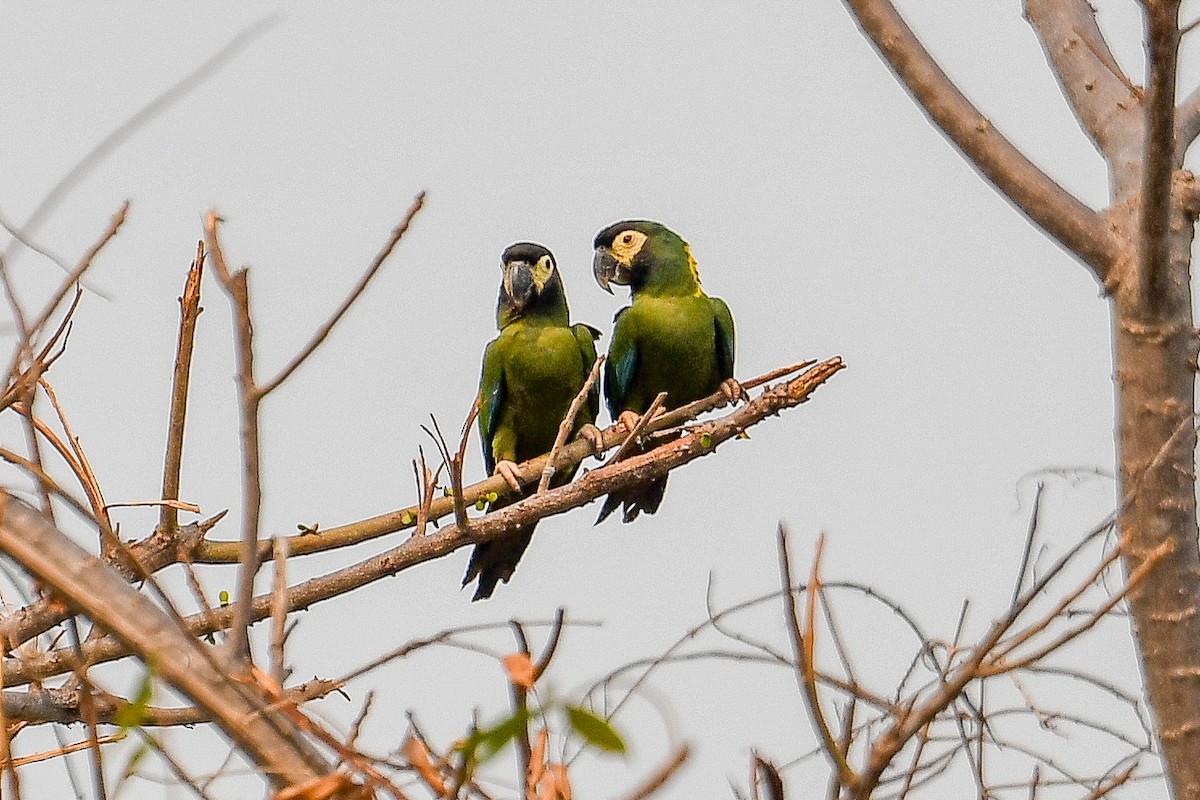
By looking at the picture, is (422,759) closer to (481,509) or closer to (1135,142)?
(1135,142)

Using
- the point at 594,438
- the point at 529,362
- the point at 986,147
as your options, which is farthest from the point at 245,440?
the point at 529,362

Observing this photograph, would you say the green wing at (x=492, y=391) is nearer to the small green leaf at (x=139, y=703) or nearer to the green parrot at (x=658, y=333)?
the green parrot at (x=658, y=333)

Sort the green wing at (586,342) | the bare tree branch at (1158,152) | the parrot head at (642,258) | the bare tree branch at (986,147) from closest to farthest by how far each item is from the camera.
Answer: the bare tree branch at (1158,152) < the bare tree branch at (986,147) < the green wing at (586,342) < the parrot head at (642,258)

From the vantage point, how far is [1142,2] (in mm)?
1632

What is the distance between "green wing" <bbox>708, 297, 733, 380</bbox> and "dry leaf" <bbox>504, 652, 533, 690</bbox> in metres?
3.88

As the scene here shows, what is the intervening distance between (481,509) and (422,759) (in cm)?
267

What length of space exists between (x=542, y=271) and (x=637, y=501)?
854mm

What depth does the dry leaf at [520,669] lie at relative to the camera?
2.11 feet

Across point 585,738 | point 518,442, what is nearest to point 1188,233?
point 585,738

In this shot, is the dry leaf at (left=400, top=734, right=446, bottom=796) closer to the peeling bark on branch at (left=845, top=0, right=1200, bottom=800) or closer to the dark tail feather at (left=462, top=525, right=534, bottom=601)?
the peeling bark on branch at (left=845, top=0, right=1200, bottom=800)

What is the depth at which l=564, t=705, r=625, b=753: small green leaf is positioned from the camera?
59cm

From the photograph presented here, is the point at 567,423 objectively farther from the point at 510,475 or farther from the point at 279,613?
the point at 279,613

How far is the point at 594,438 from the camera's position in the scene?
3650 mm

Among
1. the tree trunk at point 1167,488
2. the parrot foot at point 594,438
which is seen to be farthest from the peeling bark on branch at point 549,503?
the tree trunk at point 1167,488
